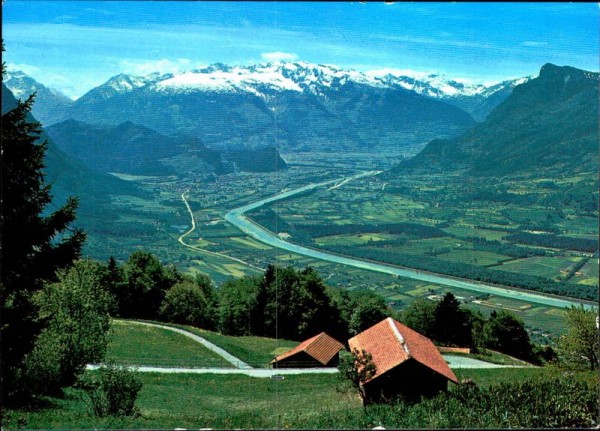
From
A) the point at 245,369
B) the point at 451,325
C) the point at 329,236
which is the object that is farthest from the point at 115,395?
the point at 329,236

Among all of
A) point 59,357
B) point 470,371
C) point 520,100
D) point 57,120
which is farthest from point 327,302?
point 520,100

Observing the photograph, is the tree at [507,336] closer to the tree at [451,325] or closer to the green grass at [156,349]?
the tree at [451,325]

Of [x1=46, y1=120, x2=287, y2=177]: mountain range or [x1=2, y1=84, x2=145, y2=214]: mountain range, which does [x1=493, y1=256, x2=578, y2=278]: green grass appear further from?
[x1=2, y1=84, x2=145, y2=214]: mountain range

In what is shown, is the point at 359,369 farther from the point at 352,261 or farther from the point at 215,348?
the point at 352,261

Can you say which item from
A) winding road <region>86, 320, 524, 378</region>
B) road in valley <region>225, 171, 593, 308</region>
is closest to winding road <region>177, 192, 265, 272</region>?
road in valley <region>225, 171, 593, 308</region>

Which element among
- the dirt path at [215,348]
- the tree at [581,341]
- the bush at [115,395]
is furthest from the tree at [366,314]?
the bush at [115,395]
